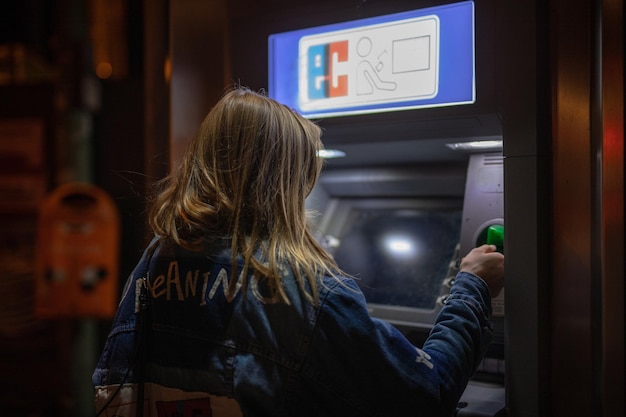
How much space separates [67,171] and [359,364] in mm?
2602

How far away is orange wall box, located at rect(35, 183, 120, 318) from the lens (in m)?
3.03

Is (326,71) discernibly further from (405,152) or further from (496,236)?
(496,236)

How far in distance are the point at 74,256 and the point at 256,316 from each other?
239 cm

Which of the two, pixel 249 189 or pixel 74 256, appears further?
pixel 74 256

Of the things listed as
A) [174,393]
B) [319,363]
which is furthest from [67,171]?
[319,363]

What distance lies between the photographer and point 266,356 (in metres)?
1.08

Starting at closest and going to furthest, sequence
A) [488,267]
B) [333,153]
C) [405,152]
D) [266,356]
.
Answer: [266,356], [488,267], [405,152], [333,153]

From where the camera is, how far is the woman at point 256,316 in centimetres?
108

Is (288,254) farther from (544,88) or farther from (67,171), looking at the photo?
(67,171)

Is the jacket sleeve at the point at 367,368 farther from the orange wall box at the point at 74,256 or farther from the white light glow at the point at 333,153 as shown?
the orange wall box at the point at 74,256

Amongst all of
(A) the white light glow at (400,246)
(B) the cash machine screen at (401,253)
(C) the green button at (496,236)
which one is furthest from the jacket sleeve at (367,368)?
(A) the white light glow at (400,246)

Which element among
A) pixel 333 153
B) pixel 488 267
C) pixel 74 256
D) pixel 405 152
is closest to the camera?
pixel 488 267

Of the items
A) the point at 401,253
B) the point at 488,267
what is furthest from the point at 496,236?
the point at 401,253

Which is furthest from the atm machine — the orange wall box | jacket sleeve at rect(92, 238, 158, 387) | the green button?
the orange wall box
